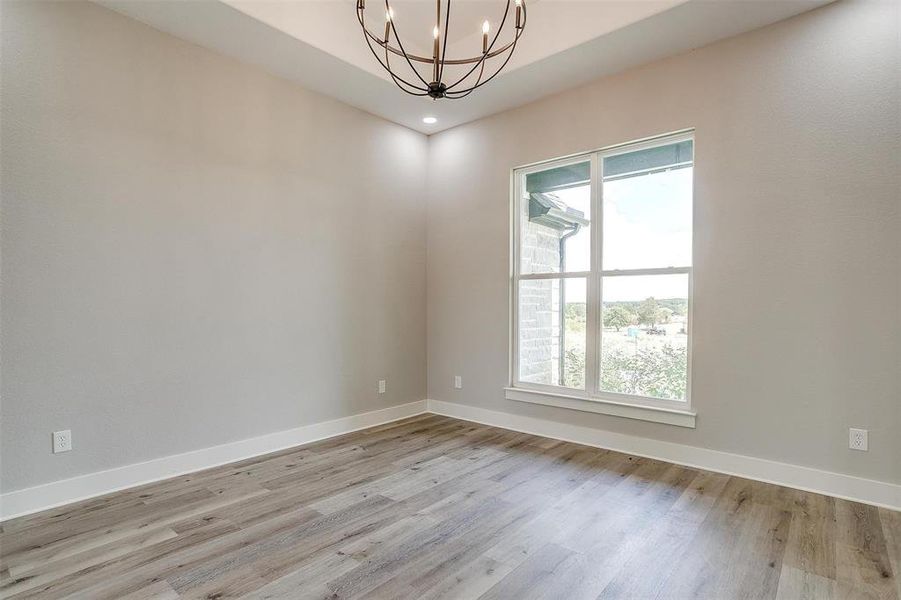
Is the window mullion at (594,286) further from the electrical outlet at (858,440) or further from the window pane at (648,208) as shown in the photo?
the electrical outlet at (858,440)

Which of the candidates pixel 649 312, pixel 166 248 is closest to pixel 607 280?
pixel 649 312

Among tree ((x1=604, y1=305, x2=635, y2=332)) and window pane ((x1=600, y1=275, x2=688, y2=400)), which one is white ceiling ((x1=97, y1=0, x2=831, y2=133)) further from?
tree ((x1=604, y1=305, x2=635, y2=332))

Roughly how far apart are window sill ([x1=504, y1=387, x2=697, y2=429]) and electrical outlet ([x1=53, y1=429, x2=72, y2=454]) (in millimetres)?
3120

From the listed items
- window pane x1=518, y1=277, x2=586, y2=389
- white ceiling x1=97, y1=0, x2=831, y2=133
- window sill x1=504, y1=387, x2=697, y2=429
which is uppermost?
white ceiling x1=97, y1=0, x2=831, y2=133

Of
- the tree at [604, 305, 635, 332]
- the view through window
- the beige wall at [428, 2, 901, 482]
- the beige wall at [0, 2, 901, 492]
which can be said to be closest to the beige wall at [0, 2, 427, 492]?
the beige wall at [0, 2, 901, 492]

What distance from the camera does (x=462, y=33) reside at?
12.2 ft

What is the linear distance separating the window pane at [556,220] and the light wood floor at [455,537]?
1705 millimetres

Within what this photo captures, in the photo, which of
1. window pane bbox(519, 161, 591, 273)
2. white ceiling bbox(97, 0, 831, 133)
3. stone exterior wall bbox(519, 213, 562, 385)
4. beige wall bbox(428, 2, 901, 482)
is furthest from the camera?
stone exterior wall bbox(519, 213, 562, 385)

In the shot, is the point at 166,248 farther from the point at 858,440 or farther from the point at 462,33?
the point at 858,440

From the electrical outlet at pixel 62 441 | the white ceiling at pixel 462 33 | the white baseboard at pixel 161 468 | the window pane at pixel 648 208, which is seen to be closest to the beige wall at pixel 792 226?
the window pane at pixel 648 208

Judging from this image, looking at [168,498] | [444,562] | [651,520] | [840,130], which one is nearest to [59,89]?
[168,498]

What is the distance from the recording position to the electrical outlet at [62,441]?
2561 mm

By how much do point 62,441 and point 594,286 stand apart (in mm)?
3654

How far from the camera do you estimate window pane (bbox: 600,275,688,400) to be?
10.9 feet
